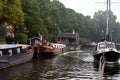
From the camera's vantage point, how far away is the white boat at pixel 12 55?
39.4m

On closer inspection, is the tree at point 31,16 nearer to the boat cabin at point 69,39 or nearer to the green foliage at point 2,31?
the green foliage at point 2,31

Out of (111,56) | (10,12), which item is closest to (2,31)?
(10,12)

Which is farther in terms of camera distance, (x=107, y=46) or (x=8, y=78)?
(x=107, y=46)

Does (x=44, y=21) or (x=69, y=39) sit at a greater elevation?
(x=44, y=21)

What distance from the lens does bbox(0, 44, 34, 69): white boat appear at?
1550 inches

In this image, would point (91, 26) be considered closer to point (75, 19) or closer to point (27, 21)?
point (75, 19)

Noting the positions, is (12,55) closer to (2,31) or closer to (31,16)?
(2,31)

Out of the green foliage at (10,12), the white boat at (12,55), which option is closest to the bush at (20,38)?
the green foliage at (10,12)

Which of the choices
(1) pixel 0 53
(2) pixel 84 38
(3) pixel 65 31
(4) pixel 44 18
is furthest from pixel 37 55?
(2) pixel 84 38

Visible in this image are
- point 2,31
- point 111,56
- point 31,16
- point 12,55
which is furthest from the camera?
point 31,16

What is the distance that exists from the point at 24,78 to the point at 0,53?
10830 millimetres

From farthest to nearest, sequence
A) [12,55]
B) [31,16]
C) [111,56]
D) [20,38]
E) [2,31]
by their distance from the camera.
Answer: [31,16] → [20,38] → [2,31] → [111,56] → [12,55]

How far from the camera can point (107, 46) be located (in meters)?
47.6

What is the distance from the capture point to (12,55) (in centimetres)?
4222
